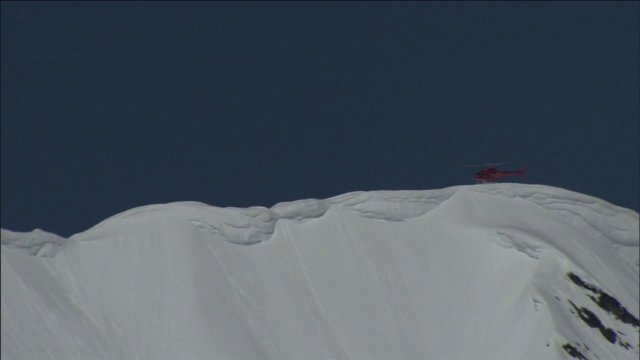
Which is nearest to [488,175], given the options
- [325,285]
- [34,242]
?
[325,285]

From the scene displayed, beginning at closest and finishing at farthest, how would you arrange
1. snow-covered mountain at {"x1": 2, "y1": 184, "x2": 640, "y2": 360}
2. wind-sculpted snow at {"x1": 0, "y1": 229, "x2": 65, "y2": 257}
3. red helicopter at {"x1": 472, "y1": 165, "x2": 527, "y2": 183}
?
snow-covered mountain at {"x1": 2, "y1": 184, "x2": 640, "y2": 360} < wind-sculpted snow at {"x1": 0, "y1": 229, "x2": 65, "y2": 257} < red helicopter at {"x1": 472, "y1": 165, "x2": 527, "y2": 183}

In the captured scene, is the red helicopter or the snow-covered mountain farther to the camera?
the red helicopter

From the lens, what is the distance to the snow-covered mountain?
134 metres

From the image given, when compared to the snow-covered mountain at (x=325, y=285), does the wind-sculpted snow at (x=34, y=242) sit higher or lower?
higher

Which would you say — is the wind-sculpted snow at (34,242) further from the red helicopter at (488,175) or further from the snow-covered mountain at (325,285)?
the red helicopter at (488,175)

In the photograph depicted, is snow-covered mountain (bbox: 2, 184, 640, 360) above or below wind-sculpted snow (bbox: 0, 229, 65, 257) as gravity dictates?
below

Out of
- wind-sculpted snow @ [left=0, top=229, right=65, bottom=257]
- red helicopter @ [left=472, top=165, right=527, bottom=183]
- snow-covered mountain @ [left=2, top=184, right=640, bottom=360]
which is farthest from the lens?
red helicopter @ [left=472, top=165, right=527, bottom=183]

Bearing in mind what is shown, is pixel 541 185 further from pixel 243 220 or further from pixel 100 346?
pixel 100 346

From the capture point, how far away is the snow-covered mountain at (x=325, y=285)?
134m

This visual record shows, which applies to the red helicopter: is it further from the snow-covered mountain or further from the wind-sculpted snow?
the wind-sculpted snow

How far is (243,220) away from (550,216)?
18208mm

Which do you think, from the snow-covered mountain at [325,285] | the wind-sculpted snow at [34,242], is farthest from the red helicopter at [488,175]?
the wind-sculpted snow at [34,242]

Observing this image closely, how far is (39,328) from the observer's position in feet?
431

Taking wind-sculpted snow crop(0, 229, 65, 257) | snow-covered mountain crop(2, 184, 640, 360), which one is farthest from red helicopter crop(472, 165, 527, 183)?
wind-sculpted snow crop(0, 229, 65, 257)
